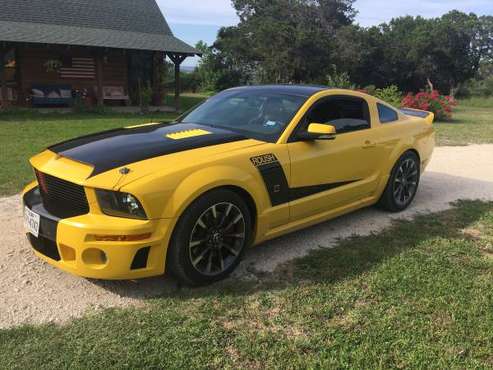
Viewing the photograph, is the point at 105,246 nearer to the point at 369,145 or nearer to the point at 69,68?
the point at 369,145

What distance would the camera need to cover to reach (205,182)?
3574mm

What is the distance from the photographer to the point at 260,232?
13.5 ft

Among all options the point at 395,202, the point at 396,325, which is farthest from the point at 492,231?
the point at 396,325

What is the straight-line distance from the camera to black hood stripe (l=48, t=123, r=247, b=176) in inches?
142

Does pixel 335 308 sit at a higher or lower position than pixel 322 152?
lower

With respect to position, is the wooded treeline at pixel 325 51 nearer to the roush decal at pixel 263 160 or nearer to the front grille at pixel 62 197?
the roush decal at pixel 263 160

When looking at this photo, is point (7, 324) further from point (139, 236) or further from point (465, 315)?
point (465, 315)

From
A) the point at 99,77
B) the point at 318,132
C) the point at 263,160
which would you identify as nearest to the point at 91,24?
the point at 99,77

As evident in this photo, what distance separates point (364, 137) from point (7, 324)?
3.63 meters

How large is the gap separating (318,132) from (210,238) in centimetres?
135

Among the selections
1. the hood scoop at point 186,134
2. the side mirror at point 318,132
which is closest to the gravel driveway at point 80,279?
the side mirror at point 318,132

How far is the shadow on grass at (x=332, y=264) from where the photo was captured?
372 centimetres

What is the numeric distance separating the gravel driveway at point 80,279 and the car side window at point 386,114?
109cm

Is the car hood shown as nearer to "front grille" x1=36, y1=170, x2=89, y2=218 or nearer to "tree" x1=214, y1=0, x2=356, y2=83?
"front grille" x1=36, y1=170, x2=89, y2=218
